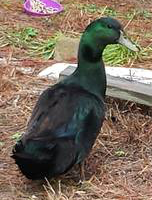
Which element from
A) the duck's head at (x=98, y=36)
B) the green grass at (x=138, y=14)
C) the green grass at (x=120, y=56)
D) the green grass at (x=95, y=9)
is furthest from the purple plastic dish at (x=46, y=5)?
the duck's head at (x=98, y=36)

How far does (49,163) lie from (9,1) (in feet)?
15.8

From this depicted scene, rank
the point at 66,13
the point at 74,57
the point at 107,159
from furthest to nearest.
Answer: the point at 66,13 → the point at 74,57 → the point at 107,159

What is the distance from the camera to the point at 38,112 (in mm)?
4148

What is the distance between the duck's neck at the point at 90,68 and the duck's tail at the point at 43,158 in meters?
0.50

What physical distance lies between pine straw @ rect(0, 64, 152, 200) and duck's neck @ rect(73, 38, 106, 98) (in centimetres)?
47

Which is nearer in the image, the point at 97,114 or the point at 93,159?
the point at 97,114

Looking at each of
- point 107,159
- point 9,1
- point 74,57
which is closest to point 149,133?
point 107,159

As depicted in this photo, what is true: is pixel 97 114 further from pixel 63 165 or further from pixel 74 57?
pixel 74 57

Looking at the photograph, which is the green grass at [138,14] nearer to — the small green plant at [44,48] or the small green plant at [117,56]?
the small green plant at [44,48]

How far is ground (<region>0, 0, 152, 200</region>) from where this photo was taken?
4105mm

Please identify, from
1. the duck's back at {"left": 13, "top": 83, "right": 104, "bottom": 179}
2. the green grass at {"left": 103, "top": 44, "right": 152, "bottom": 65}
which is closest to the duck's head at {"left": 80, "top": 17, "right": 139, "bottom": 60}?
the duck's back at {"left": 13, "top": 83, "right": 104, "bottom": 179}

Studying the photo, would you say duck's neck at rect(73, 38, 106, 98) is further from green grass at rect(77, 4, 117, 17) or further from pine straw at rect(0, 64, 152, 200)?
green grass at rect(77, 4, 117, 17)

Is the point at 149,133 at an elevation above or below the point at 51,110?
below

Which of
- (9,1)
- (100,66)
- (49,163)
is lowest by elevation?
(9,1)
